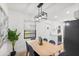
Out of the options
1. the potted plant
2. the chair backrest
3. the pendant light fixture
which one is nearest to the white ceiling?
the pendant light fixture

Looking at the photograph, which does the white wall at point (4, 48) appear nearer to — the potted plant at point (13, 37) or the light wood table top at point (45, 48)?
the potted plant at point (13, 37)

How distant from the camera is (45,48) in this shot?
2.64 m

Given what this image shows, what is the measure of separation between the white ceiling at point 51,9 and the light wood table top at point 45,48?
50cm

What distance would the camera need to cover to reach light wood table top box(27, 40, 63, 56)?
2627mm

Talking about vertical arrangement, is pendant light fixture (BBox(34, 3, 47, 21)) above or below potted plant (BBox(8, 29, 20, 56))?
above

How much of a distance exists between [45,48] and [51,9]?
2.47 ft

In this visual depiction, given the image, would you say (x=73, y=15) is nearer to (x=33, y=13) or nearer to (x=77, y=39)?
(x=77, y=39)

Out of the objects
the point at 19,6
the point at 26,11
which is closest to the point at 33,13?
the point at 26,11

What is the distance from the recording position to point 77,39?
251 cm

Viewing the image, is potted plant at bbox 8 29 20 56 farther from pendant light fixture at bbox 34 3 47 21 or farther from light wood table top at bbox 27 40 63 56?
pendant light fixture at bbox 34 3 47 21

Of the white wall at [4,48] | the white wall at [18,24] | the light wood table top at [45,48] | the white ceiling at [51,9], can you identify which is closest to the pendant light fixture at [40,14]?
the white ceiling at [51,9]

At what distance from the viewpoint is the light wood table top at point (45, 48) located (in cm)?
263

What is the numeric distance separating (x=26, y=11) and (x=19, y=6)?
0.17m

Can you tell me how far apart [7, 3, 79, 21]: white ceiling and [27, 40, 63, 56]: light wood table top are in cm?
50
